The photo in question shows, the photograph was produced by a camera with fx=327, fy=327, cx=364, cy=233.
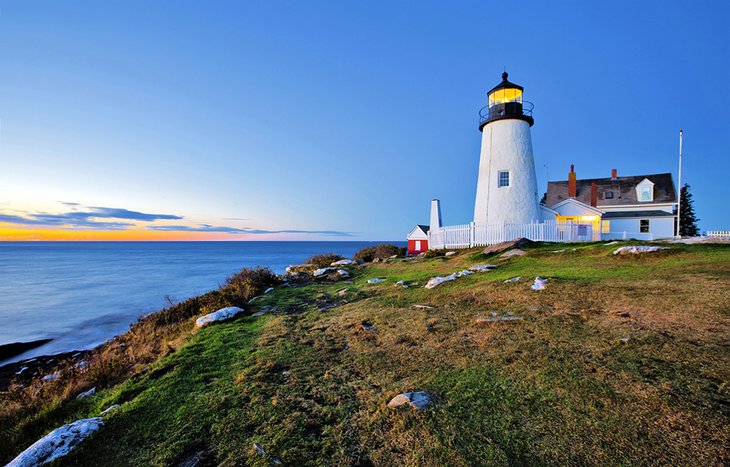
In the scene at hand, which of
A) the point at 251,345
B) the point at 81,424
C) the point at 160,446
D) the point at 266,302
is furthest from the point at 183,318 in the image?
the point at 160,446

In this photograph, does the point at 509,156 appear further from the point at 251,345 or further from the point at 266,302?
the point at 251,345

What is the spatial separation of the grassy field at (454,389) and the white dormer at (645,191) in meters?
25.6

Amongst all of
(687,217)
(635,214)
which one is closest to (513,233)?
(635,214)

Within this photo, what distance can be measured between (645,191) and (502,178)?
669 inches

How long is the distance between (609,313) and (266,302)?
820cm

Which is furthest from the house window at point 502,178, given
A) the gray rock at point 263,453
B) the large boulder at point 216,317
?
the gray rock at point 263,453

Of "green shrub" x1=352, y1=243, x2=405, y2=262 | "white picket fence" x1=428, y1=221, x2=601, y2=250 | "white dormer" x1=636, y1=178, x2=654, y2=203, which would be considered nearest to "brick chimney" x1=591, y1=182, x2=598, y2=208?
"white dormer" x1=636, y1=178, x2=654, y2=203

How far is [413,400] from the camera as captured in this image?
336 centimetres

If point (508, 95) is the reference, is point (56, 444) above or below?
below

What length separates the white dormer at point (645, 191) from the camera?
26.9m

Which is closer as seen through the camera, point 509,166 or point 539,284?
point 539,284

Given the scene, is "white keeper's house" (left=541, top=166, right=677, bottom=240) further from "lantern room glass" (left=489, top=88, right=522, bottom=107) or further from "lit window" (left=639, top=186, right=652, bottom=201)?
"lantern room glass" (left=489, top=88, right=522, bottom=107)

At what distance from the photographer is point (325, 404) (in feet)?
11.7

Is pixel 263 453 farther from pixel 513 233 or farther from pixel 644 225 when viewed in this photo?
pixel 644 225
